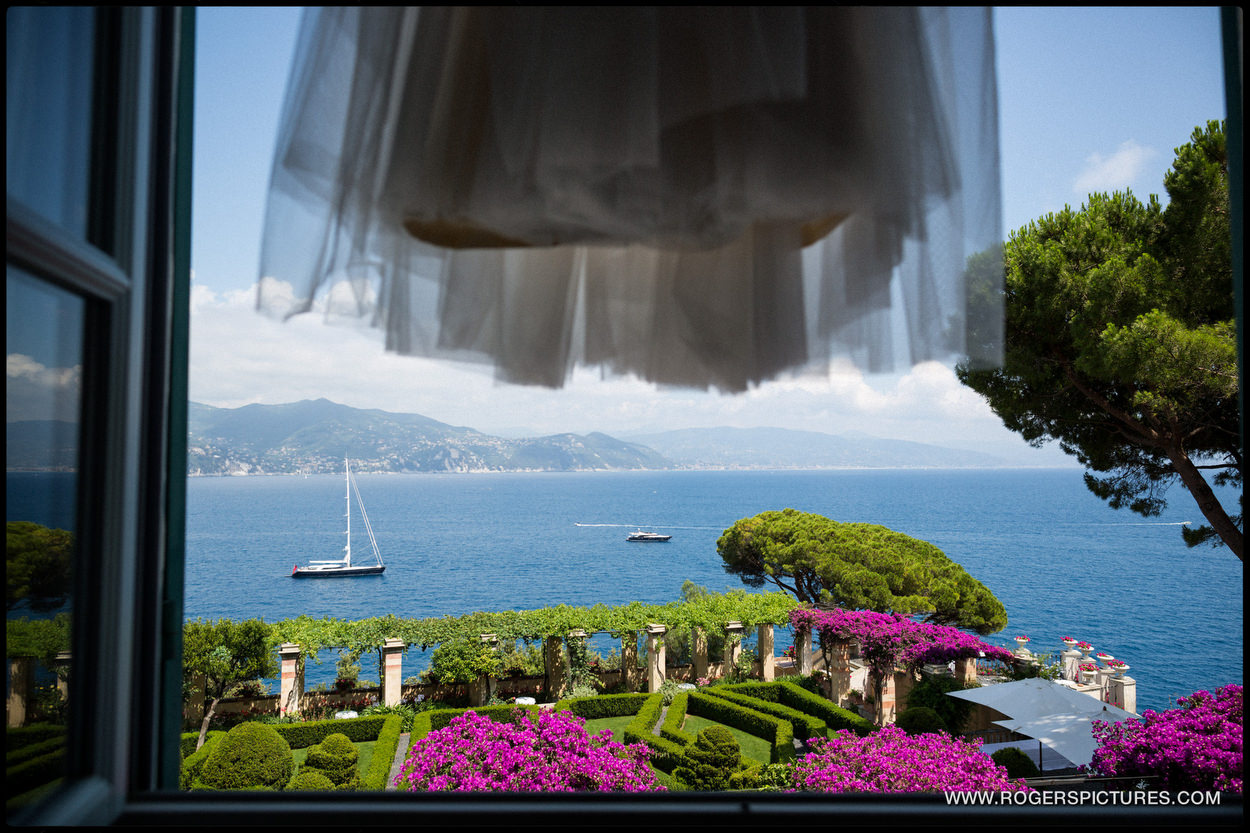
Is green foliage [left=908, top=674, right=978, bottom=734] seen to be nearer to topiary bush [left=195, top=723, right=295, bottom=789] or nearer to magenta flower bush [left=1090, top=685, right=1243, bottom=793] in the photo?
magenta flower bush [left=1090, top=685, right=1243, bottom=793]

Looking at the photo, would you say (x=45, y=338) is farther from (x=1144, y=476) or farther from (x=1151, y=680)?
(x=1151, y=680)

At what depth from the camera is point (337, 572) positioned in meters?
38.0

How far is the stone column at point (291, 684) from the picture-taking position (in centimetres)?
1118

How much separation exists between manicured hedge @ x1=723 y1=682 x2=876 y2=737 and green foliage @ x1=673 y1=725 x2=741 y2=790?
279 centimetres

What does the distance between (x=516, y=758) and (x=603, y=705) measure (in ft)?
21.6

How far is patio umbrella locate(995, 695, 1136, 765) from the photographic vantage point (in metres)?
7.16

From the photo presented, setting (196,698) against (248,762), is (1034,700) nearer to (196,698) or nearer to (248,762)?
(248,762)

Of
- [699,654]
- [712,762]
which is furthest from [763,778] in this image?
[699,654]

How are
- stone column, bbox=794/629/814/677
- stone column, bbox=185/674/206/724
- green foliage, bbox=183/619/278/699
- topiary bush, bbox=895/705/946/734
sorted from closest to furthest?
1. topiary bush, bbox=895/705/946/734
2. green foliage, bbox=183/619/278/699
3. stone column, bbox=185/674/206/724
4. stone column, bbox=794/629/814/677

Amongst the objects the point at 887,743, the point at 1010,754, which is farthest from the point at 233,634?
the point at 1010,754

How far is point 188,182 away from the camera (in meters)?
0.86

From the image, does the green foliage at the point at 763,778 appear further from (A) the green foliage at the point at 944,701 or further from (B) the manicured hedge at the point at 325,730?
(B) the manicured hedge at the point at 325,730

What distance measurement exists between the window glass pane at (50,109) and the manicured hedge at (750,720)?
888 cm

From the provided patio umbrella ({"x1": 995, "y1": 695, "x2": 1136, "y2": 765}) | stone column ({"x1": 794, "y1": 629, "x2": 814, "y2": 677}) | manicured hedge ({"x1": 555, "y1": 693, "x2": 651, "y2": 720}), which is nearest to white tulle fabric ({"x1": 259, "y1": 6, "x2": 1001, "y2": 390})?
patio umbrella ({"x1": 995, "y1": 695, "x2": 1136, "y2": 765})
